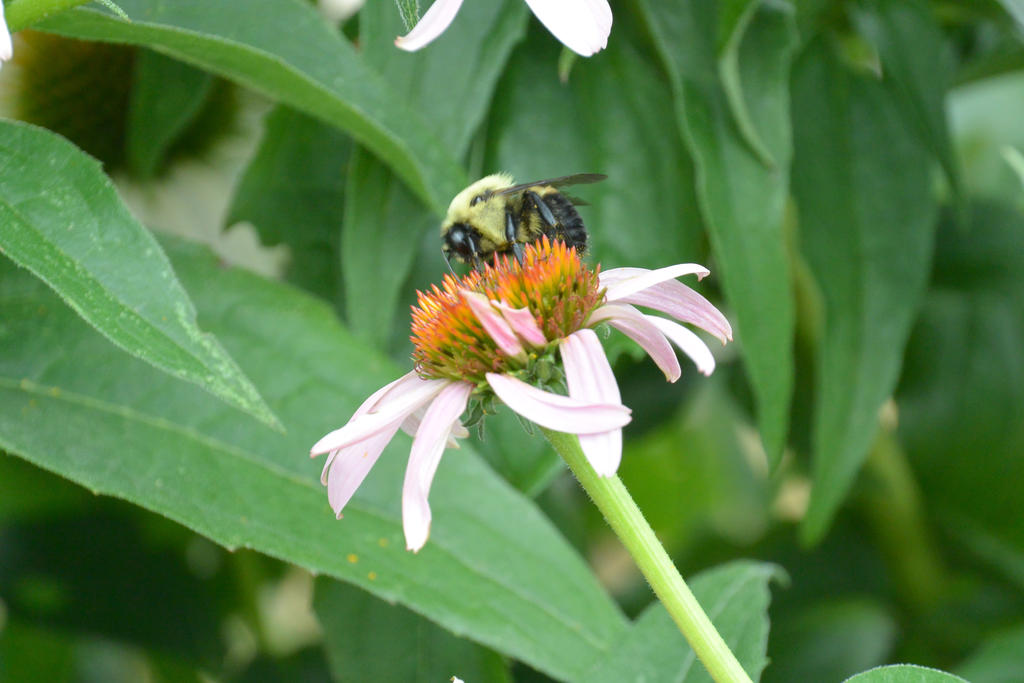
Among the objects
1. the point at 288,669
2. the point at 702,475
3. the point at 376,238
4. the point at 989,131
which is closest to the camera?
the point at 376,238

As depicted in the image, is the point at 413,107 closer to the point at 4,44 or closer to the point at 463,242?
the point at 463,242

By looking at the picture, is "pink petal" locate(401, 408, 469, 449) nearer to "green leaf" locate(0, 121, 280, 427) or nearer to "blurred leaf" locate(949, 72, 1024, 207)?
"green leaf" locate(0, 121, 280, 427)

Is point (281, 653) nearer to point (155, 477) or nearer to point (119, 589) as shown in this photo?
point (119, 589)

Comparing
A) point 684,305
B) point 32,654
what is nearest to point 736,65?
point 684,305

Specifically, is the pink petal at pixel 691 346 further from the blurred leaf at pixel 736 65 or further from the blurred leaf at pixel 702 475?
the blurred leaf at pixel 702 475

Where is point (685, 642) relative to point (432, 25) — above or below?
below

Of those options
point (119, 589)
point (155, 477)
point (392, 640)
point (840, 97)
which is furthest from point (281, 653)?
point (840, 97)

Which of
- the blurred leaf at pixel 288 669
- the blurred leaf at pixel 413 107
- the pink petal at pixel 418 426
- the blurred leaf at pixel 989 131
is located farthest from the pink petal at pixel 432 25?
the blurred leaf at pixel 989 131
